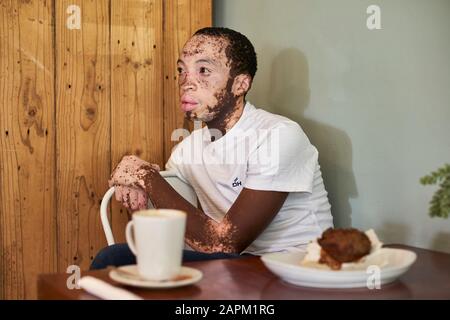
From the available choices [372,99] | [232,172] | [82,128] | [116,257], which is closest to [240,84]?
[232,172]

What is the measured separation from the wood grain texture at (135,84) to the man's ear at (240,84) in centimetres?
40

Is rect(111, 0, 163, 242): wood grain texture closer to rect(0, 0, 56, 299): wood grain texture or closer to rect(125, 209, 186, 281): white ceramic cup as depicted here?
rect(0, 0, 56, 299): wood grain texture

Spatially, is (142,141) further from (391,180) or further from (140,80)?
(391,180)

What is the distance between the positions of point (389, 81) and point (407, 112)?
9 cm

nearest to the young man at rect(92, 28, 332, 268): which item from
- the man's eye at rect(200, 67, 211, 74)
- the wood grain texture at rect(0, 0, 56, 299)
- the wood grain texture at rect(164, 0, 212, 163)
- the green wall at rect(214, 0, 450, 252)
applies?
the man's eye at rect(200, 67, 211, 74)

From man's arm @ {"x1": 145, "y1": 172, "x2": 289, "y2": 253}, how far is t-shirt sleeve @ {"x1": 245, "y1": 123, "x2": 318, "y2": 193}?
0.08 ft

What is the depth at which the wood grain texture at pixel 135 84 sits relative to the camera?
6.64ft

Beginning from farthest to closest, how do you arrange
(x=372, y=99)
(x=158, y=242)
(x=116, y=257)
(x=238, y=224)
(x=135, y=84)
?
(x=135, y=84) < (x=372, y=99) < (x=238, y=224) < (x=116, y=257) < (x=158, y=242)

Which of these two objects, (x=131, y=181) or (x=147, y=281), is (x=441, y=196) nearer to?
(x=147, y=281)

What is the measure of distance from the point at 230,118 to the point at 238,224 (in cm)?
38

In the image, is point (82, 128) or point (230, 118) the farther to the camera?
point (82, 128)

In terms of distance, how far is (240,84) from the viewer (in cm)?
177

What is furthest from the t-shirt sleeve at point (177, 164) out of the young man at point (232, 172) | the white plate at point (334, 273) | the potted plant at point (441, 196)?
the potted plant at point (441, 196)
